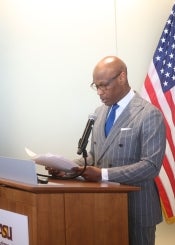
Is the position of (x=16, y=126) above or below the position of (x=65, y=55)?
below

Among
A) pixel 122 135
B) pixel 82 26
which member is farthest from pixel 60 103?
pixel 122 135

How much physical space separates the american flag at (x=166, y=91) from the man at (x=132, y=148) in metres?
0.89

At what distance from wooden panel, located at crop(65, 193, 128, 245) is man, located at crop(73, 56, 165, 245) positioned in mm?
175

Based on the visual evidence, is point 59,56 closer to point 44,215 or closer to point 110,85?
point 110,85

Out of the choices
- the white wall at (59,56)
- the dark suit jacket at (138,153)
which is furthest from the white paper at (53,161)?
the white wall at (59,56)

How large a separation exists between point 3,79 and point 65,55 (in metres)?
0.53

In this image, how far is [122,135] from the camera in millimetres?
1786

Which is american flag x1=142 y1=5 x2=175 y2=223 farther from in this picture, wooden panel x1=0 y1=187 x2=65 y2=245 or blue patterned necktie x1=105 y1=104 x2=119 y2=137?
wooden panel x1=0 y1=187 x2=65 y2=245

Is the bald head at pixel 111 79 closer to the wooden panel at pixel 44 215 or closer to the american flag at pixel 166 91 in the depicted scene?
the wooden panel at pixel 44 215

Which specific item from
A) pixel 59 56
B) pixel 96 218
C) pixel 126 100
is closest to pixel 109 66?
pixel 126 100

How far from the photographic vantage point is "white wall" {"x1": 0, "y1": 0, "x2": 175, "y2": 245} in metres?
2.78

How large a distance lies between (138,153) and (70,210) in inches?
22.3

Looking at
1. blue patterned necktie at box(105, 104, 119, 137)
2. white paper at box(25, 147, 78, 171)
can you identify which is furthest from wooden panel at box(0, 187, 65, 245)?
blue patterned necktie at box(105, 104, 119, 137)

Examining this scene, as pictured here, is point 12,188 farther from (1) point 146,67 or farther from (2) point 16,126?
(1) point 146,67
